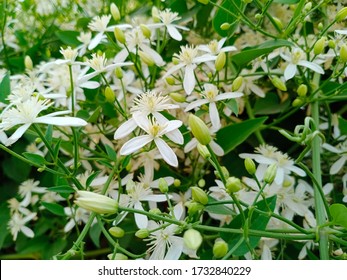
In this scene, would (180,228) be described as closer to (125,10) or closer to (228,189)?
(228,189)

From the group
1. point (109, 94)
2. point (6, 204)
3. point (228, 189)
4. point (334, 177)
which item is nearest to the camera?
point (228, 189)

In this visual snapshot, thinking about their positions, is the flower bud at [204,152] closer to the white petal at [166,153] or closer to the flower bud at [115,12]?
the white petal at [166,153]

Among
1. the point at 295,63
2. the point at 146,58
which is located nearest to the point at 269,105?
the point at 295,63

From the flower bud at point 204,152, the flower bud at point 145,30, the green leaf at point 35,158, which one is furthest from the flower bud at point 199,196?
the flower bud at point 145,30

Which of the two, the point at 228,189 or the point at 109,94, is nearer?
the point at 228,189
